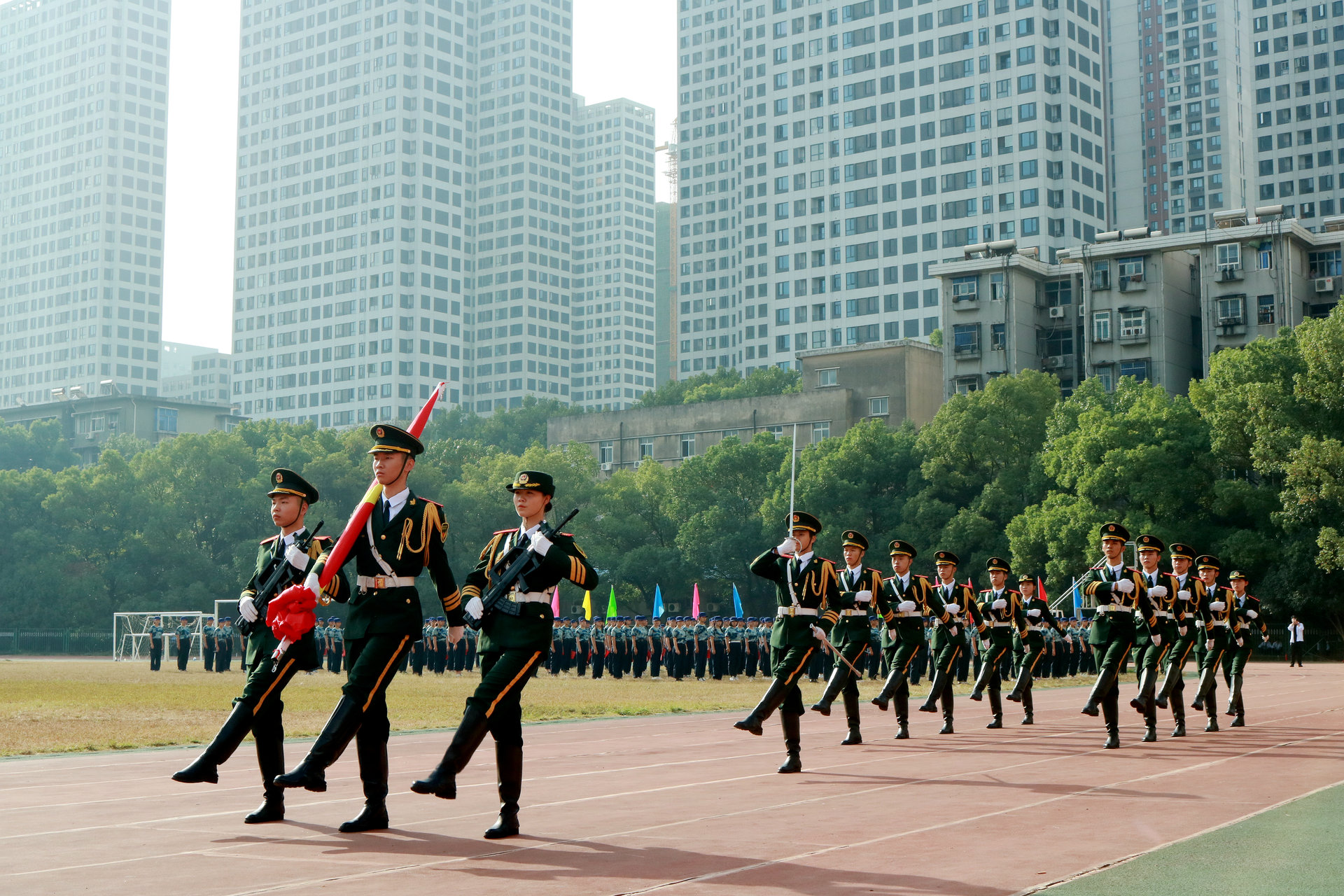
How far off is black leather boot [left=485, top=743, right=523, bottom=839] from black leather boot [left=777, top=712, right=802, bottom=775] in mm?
4302

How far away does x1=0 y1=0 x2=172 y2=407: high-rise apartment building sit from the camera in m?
176

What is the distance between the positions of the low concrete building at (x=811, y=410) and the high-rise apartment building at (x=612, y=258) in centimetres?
7425

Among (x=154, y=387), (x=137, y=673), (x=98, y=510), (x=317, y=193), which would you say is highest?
(x=317, y=193)

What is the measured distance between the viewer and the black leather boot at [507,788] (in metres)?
8.84

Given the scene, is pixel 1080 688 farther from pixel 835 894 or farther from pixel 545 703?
pixel 835 894

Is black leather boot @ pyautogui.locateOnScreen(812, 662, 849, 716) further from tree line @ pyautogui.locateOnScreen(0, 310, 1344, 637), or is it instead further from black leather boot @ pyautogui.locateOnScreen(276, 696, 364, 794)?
tree line @ pyautogui.locateOnScreen(0, 310, 1344, 637)

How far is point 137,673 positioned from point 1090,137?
8899cm

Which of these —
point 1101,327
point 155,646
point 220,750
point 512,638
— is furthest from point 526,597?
point 1101,327

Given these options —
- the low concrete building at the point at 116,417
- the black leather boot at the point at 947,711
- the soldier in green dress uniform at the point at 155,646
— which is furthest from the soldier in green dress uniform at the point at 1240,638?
the low concrete building at the point at 116,417

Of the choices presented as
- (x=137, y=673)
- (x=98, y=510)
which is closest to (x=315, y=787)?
(x=137, y=673)

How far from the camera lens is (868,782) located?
12.2 metres

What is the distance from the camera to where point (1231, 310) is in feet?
256

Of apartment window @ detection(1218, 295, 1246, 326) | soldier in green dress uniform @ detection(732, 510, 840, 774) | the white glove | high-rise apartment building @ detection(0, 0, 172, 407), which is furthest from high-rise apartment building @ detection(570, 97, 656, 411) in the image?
the white glove

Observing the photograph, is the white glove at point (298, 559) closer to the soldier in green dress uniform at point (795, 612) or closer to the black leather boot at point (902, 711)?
the soldier in green dress uniform at point (795, 612)
